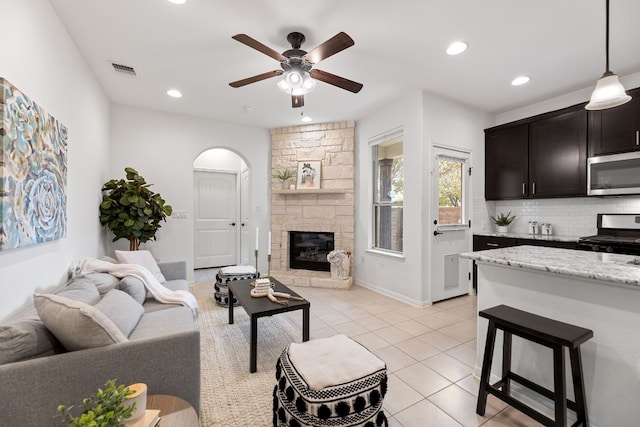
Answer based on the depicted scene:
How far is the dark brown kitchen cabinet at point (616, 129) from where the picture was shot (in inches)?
120

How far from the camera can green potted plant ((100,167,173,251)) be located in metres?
3.56

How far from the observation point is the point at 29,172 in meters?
1.74

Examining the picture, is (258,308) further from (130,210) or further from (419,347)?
(130,210)

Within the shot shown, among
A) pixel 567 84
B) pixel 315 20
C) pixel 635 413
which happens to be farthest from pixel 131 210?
pixel 567 84

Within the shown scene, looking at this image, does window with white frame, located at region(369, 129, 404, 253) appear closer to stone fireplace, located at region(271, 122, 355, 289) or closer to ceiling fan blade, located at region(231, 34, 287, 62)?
stone fireplace, located at region(271, 122, 355, 289)

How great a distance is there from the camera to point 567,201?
152 inches

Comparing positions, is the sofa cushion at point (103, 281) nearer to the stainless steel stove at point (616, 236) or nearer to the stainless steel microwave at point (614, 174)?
the stainless steel stove at point (616, 236)

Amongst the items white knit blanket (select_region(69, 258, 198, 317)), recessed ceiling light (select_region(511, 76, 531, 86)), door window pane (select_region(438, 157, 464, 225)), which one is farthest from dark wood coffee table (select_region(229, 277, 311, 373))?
recessed ceiling light (select_region(511, 76, 531, 86))

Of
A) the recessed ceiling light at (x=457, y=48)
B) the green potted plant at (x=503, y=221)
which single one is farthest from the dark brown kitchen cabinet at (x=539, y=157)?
the recessed ceiling light at (x=457, y=48)

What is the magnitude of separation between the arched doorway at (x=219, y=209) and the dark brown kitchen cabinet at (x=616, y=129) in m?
5.41

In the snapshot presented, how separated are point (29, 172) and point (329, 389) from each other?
217 centimetres

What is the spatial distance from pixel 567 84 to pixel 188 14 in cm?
424

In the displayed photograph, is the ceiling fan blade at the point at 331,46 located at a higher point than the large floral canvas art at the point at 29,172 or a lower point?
higher

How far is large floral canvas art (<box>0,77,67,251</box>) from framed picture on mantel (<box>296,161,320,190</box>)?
319cm
